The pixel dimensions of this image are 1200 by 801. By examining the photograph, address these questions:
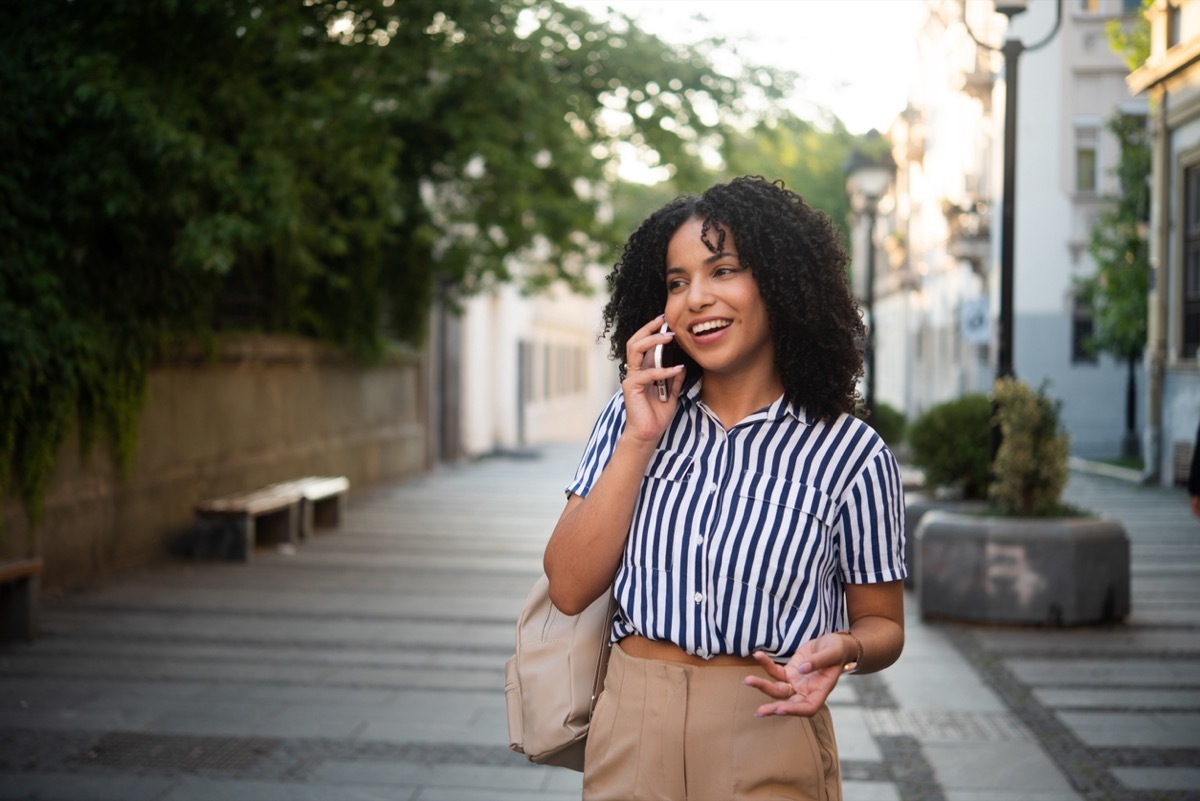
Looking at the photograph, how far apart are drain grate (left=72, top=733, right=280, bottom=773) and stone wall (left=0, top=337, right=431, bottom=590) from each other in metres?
3.57

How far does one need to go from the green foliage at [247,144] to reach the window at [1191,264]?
7.89 metres

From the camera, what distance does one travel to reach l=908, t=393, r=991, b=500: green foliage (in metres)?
11.1

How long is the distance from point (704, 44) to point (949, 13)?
86.1 ft

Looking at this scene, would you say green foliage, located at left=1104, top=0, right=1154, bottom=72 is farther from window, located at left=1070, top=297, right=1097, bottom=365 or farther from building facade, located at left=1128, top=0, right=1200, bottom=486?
window, located at left=1070, top=297, right=1097, bottom=365


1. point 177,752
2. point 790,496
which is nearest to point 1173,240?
point 177,752

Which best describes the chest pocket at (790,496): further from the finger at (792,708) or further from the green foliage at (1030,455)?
the green foliage at (1030,455)

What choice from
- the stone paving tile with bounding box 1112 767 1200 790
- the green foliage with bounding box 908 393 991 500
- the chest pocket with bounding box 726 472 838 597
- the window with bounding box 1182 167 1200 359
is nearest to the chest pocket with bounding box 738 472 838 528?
the chest pocket with bounding box 726 472 838 597

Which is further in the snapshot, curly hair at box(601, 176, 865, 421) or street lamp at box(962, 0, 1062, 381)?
street lamp at box(962, 0, 1062, 381)

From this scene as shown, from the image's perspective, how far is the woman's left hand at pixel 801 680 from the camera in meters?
2.35

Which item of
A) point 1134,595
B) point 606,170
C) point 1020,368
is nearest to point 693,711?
point 1134,595

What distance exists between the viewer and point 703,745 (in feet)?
8.18

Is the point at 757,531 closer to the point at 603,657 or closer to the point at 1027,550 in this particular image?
the point at 603,657

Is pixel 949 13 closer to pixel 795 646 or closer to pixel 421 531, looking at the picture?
pixel 421 531

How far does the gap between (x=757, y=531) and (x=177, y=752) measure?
4177mm
